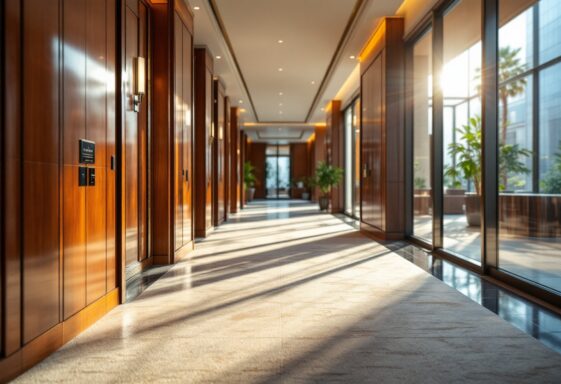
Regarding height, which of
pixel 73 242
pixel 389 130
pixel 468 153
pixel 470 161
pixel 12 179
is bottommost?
pixel 73 242

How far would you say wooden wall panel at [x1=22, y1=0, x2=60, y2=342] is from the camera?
8.79ft

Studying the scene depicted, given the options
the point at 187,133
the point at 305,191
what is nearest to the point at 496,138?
the point at 187,133

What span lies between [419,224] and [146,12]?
→ 524cm

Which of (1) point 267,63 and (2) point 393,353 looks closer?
(2) point 393,353

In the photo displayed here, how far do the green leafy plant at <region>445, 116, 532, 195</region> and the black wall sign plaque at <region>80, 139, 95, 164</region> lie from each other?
3700 millimetres

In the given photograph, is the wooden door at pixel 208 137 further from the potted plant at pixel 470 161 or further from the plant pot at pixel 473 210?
the plant pot at pixel 473 210

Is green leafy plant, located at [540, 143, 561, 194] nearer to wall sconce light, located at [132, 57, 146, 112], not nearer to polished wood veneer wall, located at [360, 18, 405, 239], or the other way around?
wall sconce light, located at [132, 57, 146, 112]

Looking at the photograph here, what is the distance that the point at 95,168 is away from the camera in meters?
3.68

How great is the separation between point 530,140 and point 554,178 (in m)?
0.66

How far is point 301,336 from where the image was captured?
130 inches

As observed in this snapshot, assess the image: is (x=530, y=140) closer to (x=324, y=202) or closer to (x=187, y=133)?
(x=187, y=133)

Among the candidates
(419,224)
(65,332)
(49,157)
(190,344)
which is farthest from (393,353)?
(419,224)

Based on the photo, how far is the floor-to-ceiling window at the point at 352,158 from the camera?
1445 centimetres

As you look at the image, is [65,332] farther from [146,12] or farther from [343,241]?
[343,241]
